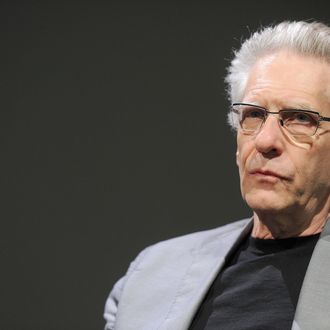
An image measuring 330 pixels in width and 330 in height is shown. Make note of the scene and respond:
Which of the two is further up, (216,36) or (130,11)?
(130,11)

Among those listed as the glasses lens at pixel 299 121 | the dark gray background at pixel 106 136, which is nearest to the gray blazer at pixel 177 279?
the glasses lens at pixel 299 121

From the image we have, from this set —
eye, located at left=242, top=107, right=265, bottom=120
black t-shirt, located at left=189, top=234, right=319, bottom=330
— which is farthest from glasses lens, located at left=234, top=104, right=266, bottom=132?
black t-shirt, located at left=189, top=234, right=319, bottom=330

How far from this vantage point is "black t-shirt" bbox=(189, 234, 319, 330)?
148cm

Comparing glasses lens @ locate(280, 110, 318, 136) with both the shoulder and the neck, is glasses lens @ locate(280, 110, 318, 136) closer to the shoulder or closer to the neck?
the neck

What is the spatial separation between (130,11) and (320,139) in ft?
3.40

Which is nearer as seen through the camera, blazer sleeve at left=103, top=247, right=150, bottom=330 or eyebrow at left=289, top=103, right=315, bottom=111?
eyebrow at left=289, top=103, right=315, bottom=111

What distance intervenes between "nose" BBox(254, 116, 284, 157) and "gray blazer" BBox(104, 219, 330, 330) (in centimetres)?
21

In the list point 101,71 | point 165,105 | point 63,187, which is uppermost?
point 101,71

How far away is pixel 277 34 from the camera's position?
1.62 meters

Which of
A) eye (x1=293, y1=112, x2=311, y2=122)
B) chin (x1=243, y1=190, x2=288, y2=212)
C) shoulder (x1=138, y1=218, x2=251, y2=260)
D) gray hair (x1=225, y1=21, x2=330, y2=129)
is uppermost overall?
gray hair (x1=225, y1=21, x2=330, y2=129)

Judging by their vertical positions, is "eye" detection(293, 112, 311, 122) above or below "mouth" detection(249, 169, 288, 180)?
above

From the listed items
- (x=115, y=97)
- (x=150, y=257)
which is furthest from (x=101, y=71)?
(x=150, y=257)

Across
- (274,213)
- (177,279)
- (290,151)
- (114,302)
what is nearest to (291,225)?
(274,213)

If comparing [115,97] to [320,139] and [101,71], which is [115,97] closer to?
[101,71]
